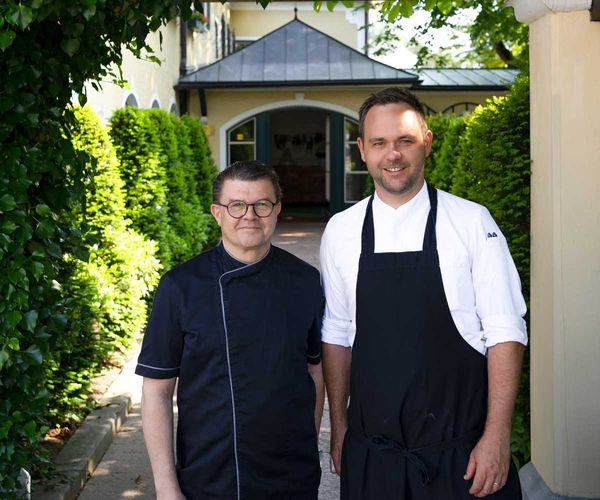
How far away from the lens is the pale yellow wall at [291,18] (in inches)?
1078

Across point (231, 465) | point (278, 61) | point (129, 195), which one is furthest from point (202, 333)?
point (278, 61)

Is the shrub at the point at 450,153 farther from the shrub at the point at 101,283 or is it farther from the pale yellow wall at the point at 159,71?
the shrub at the point at 101,283

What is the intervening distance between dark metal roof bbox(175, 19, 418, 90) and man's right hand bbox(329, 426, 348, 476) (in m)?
17.3

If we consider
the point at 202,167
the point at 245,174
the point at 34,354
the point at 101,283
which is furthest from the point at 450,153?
the point at 245,174

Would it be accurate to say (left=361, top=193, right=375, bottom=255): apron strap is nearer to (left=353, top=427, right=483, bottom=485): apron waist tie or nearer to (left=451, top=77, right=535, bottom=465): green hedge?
(left=353, top=427, right=483, bottom=485): apron waist tie

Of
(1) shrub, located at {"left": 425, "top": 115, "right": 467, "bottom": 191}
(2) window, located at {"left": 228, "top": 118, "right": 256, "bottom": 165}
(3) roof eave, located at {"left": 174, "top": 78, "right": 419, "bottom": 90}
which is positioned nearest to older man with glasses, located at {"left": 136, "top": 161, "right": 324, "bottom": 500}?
(1) shrub, located at {"left": 425, "top": 115, "right": 467, "bottom": 191}

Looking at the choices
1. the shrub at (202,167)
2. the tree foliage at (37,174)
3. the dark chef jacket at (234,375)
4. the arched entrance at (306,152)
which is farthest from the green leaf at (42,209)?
the arched entrance at (306,152)

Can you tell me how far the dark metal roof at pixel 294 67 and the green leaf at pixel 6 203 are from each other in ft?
55.9

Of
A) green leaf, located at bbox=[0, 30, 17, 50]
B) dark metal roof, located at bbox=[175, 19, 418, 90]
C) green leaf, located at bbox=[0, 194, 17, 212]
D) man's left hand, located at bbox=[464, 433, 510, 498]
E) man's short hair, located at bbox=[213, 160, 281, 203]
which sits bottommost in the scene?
man's left hand, located at bbox=[464, 433, 510, 498]

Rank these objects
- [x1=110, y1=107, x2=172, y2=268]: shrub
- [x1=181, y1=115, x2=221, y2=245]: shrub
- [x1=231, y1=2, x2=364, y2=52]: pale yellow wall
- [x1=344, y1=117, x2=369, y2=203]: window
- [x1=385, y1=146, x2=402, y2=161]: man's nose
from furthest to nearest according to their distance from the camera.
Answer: [x1=231, y1=2, x2=364, y2=52]: pale yellow wall < [x1=344, y1=117, x2=369, y2=203]: window < [x1=181, y1=115, x2=221, y2=245]: shrub < [x1=110, y1=107, x2=172, y2=268]: shrub < [x1=385, y1=146, x2=402, y2=161]: man's nose

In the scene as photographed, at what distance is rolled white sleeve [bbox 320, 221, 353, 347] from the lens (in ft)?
9.84

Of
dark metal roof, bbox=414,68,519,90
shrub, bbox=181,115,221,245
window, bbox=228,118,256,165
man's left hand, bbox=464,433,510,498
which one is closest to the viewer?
man's left hand, bbox=464,433,510,498

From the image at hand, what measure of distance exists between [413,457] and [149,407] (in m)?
0.83

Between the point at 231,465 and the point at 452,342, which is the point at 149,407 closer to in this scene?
the point at 231,465
